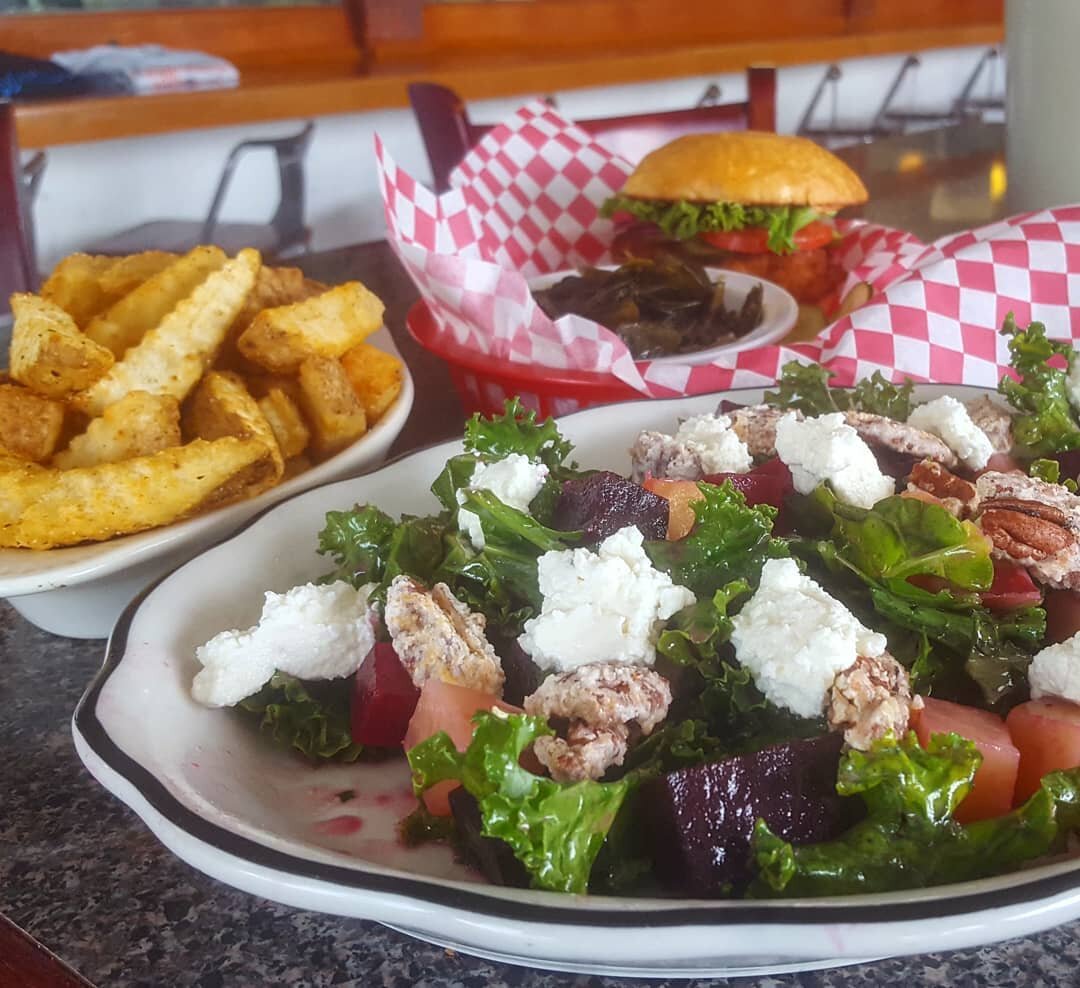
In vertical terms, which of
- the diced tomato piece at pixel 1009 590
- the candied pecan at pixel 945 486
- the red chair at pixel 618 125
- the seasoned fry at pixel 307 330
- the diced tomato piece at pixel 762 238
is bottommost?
the diced tomato piece at pixel 1009 590

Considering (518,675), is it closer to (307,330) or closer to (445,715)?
(445,715)

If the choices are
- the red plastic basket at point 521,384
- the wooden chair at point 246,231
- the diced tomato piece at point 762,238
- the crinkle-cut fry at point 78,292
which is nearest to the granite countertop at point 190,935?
the crinkle-cut fry at point 78,292

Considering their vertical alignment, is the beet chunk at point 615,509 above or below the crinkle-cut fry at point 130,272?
below

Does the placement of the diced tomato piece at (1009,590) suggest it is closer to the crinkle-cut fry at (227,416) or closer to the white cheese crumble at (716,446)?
the white cheese crumble at (716,446)

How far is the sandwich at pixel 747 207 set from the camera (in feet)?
7.52

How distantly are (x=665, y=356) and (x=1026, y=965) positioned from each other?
112 centimetres

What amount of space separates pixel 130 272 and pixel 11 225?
5.23 ft

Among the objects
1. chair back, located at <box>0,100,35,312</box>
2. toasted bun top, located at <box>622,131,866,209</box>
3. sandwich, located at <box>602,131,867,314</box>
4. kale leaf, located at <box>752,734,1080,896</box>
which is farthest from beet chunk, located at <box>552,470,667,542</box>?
chair back, located at <box>0,100,35,312</box>

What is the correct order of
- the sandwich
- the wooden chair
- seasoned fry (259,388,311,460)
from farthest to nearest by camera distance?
the wooden chair
the sandwich
seasoned fry (259,388,311,460)

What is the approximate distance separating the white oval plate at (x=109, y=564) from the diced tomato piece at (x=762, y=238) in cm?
132

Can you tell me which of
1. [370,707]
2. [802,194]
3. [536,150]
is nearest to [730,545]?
[370,707]

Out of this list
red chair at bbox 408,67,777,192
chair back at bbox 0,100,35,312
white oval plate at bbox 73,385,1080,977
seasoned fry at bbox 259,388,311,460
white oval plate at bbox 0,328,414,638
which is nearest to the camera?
white oval plate at bbox 73,385,1080,977

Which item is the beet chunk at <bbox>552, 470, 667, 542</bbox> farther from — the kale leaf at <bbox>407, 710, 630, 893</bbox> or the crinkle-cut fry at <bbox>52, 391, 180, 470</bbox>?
the crinkle-cut fry at <bbox>52, 391, 180, 470</bbox>

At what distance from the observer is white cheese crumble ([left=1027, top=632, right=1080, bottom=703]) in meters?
0.81
